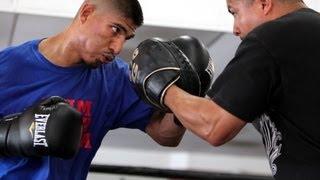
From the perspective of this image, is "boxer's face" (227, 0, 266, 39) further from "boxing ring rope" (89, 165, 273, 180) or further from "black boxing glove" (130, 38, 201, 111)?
"boxing ring rope" (89, 165, 273, 180)

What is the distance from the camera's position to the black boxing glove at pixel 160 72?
1.22 metres

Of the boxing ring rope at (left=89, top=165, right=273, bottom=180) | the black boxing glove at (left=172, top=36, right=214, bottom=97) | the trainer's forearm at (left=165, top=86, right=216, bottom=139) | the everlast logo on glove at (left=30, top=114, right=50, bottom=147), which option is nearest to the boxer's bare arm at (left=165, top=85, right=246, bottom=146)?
the trainer's forearm at (left=165, top=86, right=216, bottom=139)

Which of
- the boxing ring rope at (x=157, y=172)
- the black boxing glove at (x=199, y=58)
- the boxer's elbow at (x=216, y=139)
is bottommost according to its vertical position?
the boxing ring rope at (x=157, y=172)

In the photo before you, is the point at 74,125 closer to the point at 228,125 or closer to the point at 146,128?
the point at 146,128

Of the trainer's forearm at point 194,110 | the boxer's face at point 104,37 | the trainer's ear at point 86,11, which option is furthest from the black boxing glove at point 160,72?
the trainer's ear at point 86,11

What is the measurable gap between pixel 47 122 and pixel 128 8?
0.51 metres

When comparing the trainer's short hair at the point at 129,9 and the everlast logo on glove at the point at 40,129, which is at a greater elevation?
the trainer's short hair at the point at 129,9

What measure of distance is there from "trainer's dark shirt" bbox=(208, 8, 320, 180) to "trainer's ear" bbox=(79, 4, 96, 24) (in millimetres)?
727

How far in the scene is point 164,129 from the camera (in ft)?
5.42

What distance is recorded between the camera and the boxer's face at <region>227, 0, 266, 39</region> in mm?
1195

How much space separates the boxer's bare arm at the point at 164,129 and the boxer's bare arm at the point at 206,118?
0.45 meters

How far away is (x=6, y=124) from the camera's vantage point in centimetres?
140

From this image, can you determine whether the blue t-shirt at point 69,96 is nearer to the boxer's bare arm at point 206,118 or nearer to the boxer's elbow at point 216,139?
the boxer's bare arm at point 206,118

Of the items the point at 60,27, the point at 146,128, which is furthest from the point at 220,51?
the point at 146,128
